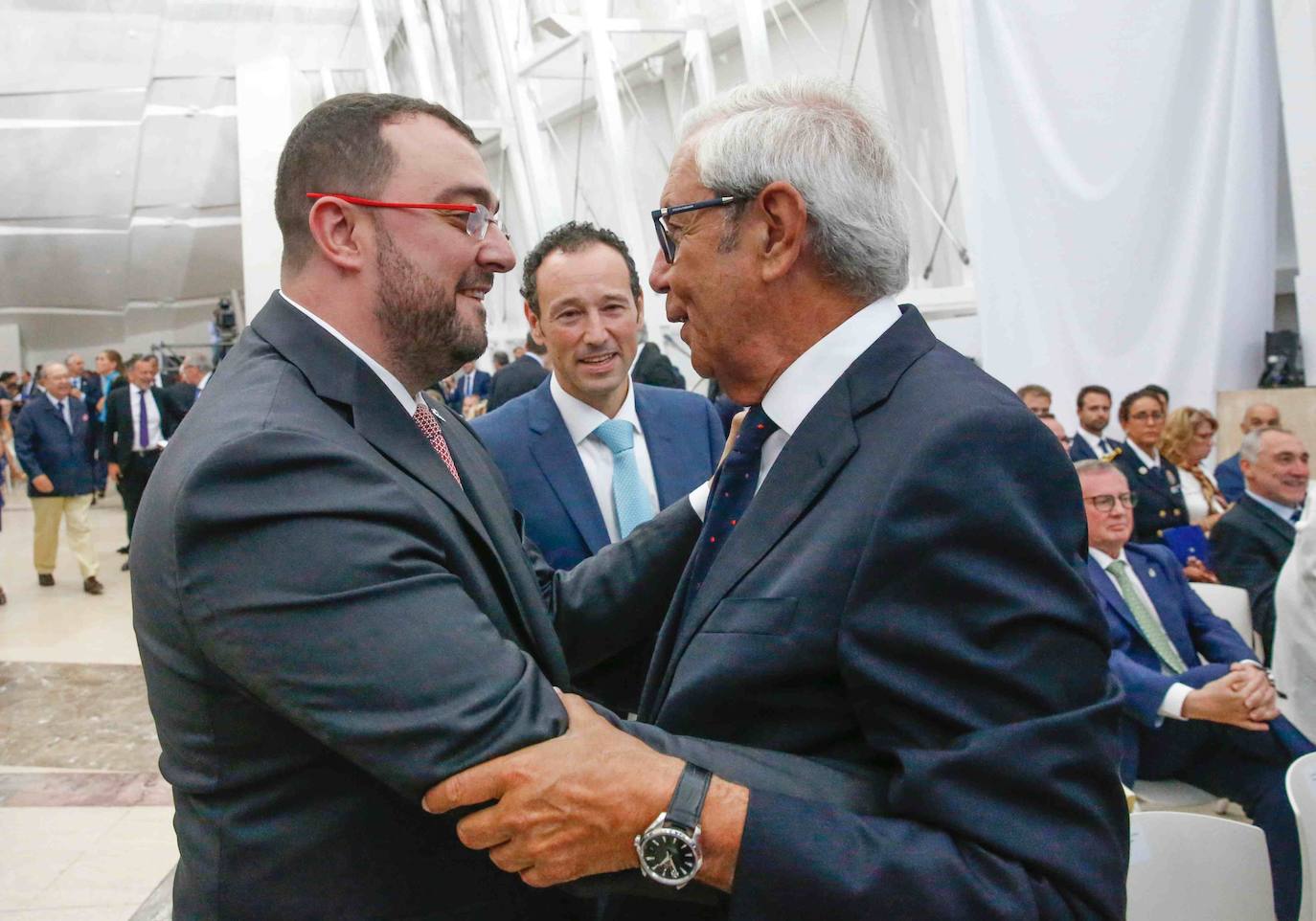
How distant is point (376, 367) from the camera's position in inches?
54.9

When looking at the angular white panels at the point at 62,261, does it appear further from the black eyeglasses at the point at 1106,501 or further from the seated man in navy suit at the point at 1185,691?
the seated man in navy suit at the point at 1185,691

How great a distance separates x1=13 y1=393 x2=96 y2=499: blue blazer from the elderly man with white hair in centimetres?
838

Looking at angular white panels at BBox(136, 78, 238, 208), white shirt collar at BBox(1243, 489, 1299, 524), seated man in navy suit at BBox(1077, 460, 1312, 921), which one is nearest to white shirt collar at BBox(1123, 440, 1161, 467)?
white shirt collar at BBox(1243, 489, 1299, 524)

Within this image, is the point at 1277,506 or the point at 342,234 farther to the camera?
the point at 1277,506

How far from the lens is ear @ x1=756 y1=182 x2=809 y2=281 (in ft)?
4.22

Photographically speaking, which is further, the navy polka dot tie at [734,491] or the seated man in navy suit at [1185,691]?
the seated man in navy suit at [1185,691]

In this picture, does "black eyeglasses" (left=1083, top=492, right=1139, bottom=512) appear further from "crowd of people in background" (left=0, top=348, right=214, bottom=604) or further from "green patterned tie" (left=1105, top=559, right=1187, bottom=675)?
"crowd of people in background" (left=0, top=348, right=214, bottom=604)

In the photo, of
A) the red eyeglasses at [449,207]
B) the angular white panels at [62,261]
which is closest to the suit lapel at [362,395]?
the red eyeglasses at [449,207]

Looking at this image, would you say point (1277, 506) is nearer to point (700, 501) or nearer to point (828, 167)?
point (700, 501)

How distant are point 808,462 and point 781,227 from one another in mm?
303

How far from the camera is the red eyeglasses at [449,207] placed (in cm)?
139

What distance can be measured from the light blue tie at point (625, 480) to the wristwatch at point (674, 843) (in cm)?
140

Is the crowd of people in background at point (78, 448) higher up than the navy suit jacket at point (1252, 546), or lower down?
higher up

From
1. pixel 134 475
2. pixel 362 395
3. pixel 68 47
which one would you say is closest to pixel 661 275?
pixel 362 395
